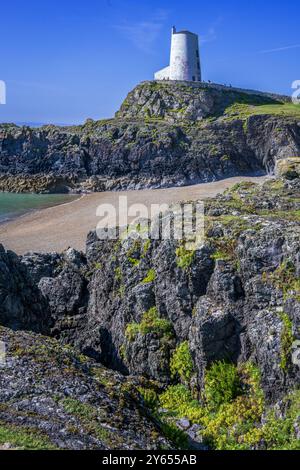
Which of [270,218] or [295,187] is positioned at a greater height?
[295,187]

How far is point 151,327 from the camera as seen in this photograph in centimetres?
1666

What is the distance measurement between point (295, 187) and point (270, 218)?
7091mm

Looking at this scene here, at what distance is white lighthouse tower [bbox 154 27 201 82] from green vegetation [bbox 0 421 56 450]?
85574 mm

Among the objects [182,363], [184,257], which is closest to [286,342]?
[182,363]

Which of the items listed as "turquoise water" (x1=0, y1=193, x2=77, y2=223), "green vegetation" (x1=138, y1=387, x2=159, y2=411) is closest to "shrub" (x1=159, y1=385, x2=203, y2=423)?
"green vegetation" (x1=138, y1=387, x2=159, y2=411)

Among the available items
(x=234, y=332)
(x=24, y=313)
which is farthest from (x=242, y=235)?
(x=24, y=313)

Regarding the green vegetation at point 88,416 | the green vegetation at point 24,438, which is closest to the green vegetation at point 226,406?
the green vegetation at point 88,416

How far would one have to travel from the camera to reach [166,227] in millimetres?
18453

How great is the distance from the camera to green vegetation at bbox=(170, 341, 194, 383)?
15297 millimetres

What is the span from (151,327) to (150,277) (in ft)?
6.72

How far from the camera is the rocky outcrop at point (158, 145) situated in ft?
223

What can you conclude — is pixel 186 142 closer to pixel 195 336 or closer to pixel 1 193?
pixel 1 193

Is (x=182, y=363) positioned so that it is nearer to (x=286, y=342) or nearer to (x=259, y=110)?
(x=286, y=342)

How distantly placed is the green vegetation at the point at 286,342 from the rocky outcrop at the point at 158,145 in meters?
53.1
